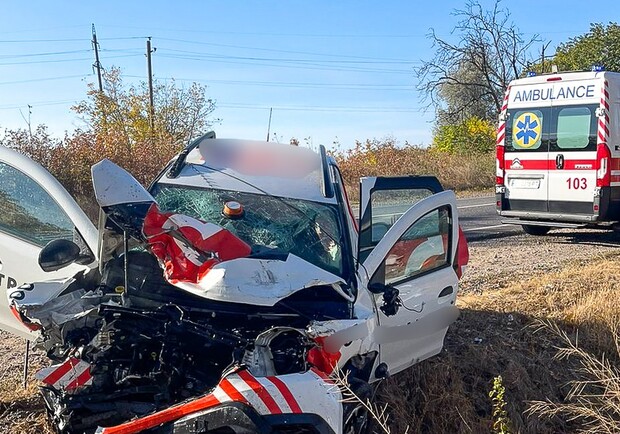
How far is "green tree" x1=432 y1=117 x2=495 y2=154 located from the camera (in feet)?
102

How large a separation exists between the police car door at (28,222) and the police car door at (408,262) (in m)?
A: 1.75

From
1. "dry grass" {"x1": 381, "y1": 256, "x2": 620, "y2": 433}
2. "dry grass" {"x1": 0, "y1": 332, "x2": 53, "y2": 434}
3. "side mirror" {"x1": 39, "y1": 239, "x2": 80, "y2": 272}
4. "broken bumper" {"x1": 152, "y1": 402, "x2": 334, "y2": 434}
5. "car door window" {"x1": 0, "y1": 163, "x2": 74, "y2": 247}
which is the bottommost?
"dry grass" {"x1": 381, "y1": 256, "x2": 620, "y2": 433}

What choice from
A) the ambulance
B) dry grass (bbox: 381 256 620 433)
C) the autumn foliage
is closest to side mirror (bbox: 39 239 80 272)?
dry grass (bbox: 381 256 620 433)

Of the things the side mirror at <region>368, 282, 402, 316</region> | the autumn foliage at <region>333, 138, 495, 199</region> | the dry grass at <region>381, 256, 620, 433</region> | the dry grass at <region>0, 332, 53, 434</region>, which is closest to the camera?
the side mirror at <region>368, 282, 402, 316</region>

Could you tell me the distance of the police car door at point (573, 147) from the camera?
383 inches

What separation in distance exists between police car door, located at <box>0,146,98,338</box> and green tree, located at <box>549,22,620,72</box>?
93.9 ft

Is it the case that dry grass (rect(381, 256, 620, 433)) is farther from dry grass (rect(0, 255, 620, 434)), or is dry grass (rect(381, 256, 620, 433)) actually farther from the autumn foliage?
the autumn foliage

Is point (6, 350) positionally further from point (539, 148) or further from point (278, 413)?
point (539, 148)

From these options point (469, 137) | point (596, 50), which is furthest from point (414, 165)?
point (596, 50)

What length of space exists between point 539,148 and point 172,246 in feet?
27.7

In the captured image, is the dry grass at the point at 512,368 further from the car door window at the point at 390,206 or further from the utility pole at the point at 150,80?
the utility pole at the point at 150,80

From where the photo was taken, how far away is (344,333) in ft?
10.7

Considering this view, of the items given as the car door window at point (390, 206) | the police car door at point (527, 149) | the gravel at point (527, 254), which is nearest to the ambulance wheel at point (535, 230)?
the gravel at point (527, 254)

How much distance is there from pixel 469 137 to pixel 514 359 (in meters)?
27.0
